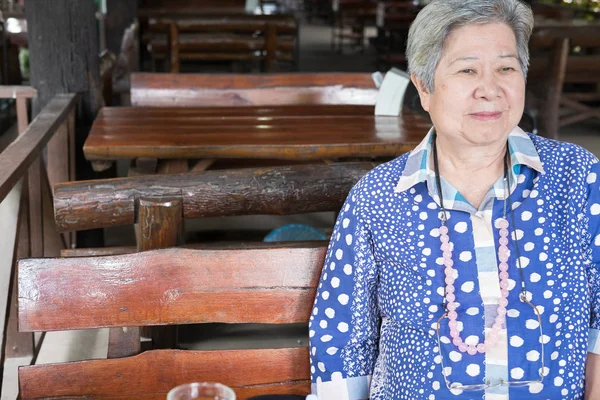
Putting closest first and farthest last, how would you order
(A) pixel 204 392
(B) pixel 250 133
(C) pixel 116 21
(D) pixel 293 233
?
(A) pixel 204 392
(B) pixel 250 133
(D) pixel 293 233
(C) pixel 116 21

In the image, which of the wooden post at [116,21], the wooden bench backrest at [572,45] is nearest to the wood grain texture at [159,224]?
the wooden bench backrest at [572,45]

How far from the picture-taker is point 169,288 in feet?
6.15

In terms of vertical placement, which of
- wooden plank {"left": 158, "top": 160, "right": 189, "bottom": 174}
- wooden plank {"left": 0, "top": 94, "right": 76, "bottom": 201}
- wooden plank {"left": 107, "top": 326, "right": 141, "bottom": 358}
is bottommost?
wooden plank {"left": 107, "top": 326, "right": 141, "bottom": 358}

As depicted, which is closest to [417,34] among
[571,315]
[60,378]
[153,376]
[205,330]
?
[571,315]

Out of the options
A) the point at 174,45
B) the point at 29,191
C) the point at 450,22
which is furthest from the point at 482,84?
the point at 174,45

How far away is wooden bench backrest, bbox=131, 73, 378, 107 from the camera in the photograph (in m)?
4.39

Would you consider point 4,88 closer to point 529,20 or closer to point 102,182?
point 102,182

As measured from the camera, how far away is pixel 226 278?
6.20ft

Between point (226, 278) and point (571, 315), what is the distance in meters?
0.76

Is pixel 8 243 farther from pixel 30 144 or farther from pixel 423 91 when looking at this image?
pixel 423 91

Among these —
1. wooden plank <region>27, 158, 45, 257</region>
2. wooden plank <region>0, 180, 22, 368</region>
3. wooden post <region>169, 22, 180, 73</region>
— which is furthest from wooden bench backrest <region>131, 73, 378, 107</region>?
wooden post <region>169, 22, 180, 73</region>

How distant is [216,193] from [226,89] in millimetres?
1926

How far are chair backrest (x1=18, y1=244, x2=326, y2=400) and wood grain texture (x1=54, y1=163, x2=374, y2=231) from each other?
0.62m

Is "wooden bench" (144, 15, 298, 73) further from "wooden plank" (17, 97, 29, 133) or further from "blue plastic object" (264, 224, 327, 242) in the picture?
"blue plastic object" (264, 224, 327, 242)
